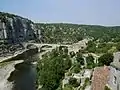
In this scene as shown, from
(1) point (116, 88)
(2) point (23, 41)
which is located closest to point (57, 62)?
(1) point (116, 88)

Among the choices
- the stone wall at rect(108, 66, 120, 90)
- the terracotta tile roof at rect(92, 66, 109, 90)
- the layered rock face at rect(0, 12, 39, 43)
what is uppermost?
the stone wall at rect(108, 66, 120, 90)

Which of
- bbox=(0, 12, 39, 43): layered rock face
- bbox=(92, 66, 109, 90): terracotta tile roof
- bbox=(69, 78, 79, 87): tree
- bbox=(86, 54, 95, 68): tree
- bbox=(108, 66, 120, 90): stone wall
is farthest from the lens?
bbox=(0, 12, 39, 43): layered rock face

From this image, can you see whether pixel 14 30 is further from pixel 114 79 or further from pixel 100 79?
pixel 114 79

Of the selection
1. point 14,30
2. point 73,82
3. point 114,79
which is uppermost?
point 114,79

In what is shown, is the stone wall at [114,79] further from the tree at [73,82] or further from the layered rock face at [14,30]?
the layered rock face at [14,30]

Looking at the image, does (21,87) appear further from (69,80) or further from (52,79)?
(69,80)

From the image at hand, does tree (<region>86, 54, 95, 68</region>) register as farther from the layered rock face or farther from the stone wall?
the layered rock face

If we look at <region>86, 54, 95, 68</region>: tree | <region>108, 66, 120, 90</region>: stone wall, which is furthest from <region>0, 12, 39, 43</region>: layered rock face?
<region>108, 66, 120, 90</region>: stone wall

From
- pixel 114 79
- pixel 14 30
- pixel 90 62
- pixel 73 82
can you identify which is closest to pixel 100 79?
pixel 114 79

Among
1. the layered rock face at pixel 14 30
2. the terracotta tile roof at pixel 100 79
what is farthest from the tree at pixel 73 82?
the layered rock face at pixel 14 30
